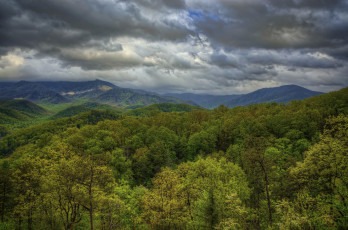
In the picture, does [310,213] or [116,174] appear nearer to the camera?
[310,213]

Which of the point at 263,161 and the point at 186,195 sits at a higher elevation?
the point at 263,161

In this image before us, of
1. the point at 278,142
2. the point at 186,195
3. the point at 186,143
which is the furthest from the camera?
the point at 186,143

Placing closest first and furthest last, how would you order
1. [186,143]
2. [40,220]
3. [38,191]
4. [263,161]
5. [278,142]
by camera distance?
1. [263,161]
2. [38,191]
3. [40,220]
4. [278,142]
5. [186,143]

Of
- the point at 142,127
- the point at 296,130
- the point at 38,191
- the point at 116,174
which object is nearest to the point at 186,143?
the point at 142,127

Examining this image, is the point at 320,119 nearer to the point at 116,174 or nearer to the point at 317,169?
the point at 317,169

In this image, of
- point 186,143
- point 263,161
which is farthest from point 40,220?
point 186,143

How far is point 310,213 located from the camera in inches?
918

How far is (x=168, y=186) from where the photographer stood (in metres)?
36.0

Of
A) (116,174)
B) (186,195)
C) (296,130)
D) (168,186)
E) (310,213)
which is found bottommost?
(116,174)

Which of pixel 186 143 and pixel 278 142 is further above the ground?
pixel 278 142

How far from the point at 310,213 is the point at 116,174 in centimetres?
5666

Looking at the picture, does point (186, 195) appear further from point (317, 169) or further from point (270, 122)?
point (270, 122)

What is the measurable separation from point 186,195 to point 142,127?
58417mm

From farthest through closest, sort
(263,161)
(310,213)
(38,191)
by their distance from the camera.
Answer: (38,191)
(263,161)
(310,213)
